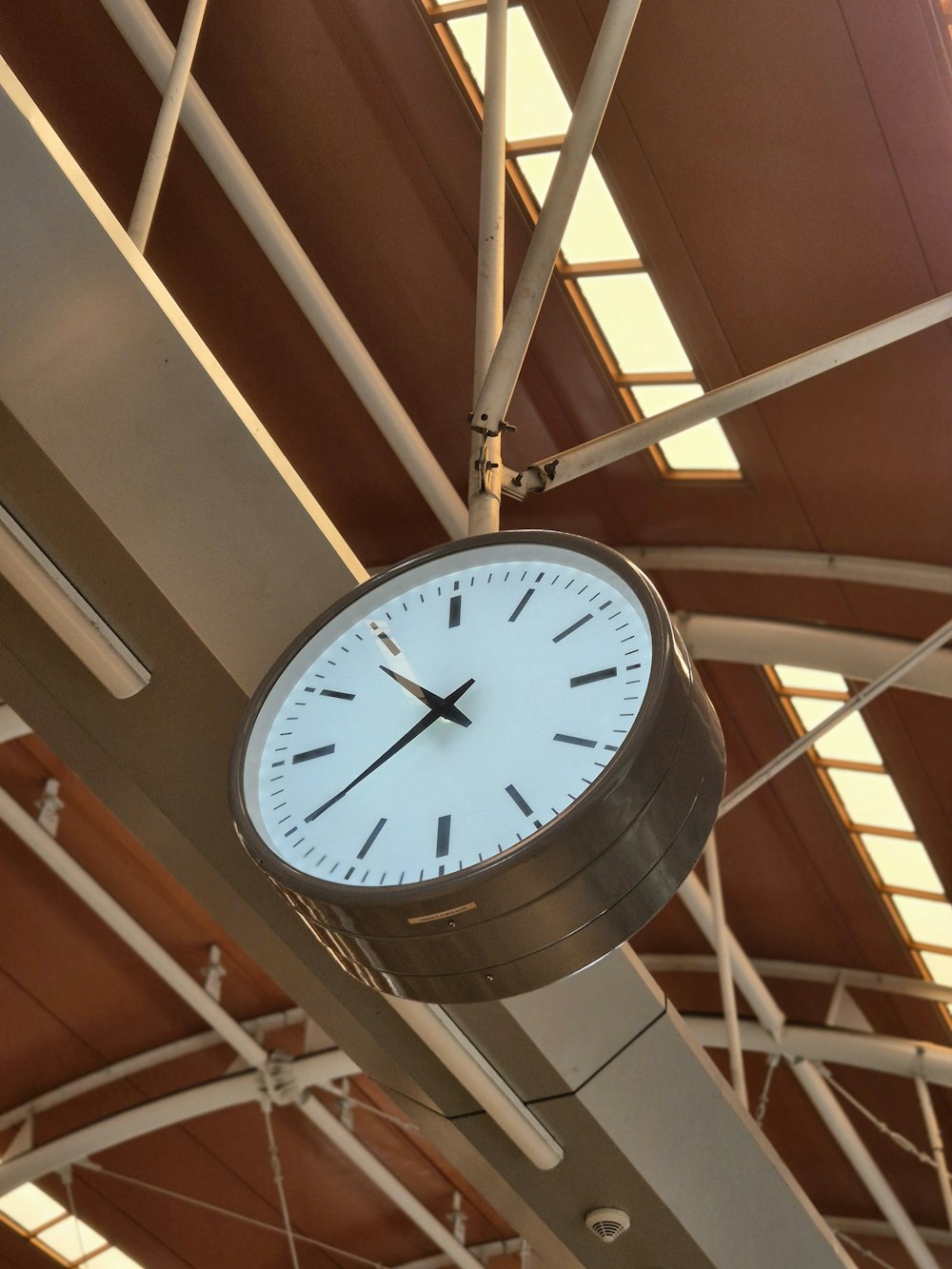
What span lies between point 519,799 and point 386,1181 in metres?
14.9

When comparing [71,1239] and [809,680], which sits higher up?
[809,680]

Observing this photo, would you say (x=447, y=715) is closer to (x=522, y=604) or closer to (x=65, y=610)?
(x=522, y=604)

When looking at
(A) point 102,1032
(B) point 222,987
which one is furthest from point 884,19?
(A) point 102,1032

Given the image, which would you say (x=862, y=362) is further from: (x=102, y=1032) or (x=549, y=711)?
(x=102, y=1032)

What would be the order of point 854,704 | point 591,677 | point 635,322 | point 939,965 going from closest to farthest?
1. point 591,677
2. point 854,704
3. point 635,322
4. point 939,965

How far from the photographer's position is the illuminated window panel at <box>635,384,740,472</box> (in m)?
8.98

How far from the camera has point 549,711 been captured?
3498mm

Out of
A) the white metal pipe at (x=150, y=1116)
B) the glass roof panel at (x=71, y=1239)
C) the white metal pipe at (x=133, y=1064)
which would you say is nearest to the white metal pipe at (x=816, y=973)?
the white metal pipe at (x=150, y=1116)

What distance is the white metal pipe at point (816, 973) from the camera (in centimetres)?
1293

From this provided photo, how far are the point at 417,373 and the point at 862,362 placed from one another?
3.05 meters

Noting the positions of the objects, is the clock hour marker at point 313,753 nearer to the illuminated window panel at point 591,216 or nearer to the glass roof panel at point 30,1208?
the illuminated window panel at point 591,216

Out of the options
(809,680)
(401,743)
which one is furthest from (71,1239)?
(401,743)

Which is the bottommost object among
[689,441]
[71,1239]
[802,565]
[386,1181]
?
[71,1239]

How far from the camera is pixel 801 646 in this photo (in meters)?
9.27
